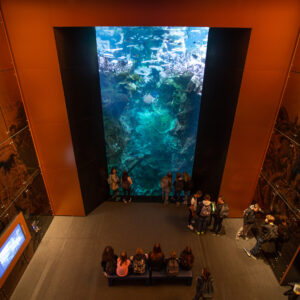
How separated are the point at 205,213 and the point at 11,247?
5.00 metres

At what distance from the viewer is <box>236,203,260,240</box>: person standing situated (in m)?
6.30

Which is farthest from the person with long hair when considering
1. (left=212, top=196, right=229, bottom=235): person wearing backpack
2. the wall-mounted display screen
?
the wall-mounted display screen

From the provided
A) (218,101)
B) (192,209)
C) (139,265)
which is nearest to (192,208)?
(192,209)

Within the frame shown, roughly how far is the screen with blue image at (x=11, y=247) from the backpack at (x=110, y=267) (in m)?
2.19

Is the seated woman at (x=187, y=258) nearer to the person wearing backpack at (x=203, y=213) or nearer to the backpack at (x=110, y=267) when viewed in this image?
the person wearing backpack at (x=203, y=213)

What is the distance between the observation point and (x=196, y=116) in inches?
291

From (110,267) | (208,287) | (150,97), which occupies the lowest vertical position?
(110,267)

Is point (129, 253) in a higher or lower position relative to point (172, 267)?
lower

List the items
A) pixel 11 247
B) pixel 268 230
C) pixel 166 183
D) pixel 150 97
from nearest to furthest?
pixel 11 247, pixel 268 230, pixel 150 97, pixel 166 183

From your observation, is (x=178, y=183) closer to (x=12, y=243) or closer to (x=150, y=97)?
(x=150, y=97)

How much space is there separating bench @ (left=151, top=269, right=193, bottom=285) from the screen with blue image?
3294 mm

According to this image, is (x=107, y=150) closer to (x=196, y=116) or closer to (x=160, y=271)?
(x=196, y=116)

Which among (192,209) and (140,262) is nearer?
(140,262)

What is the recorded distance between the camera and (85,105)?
6.61 meters
